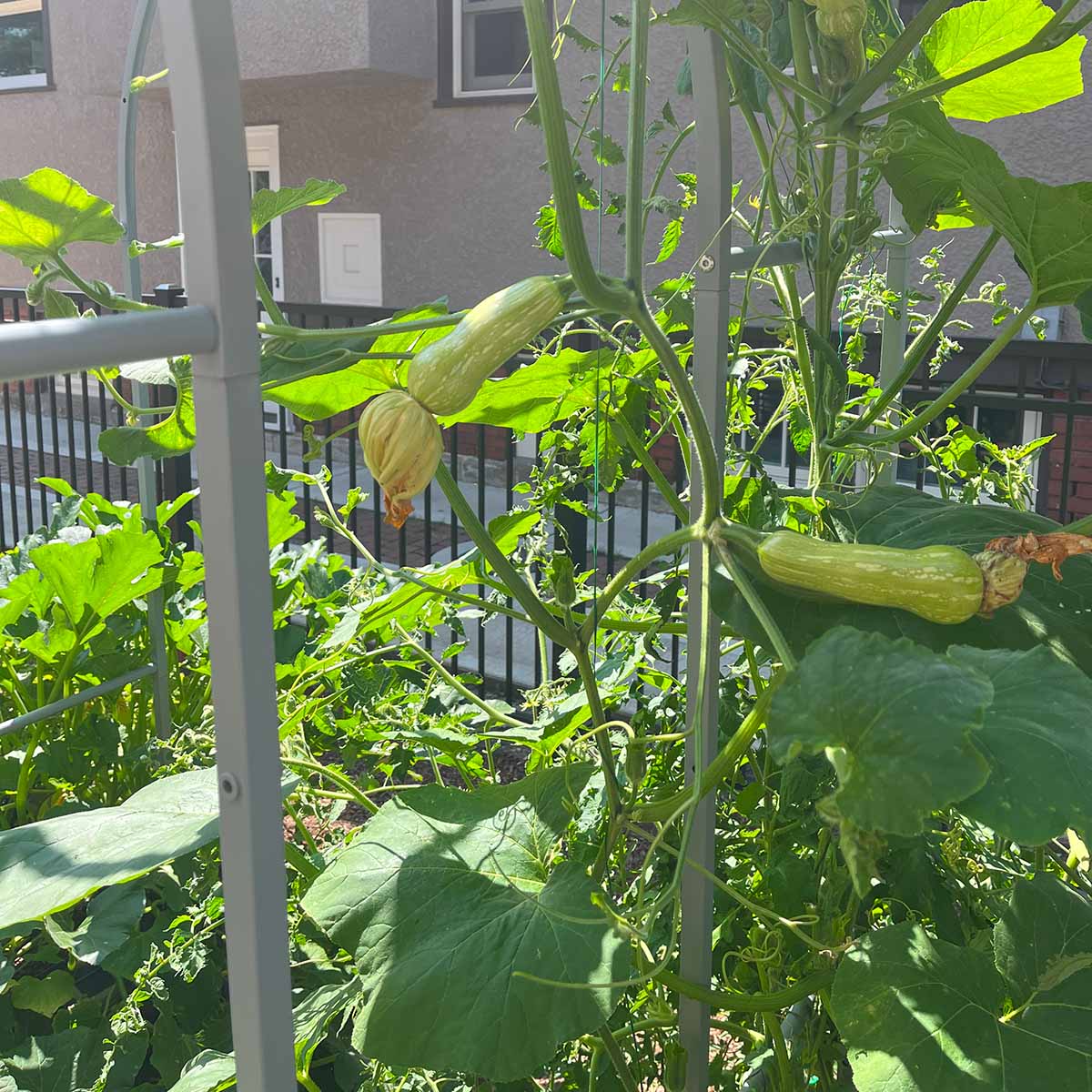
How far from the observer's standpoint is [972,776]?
2.42 feet

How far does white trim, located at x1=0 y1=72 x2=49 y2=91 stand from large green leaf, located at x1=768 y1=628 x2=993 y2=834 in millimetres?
11865

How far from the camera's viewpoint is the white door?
9430 millimetres

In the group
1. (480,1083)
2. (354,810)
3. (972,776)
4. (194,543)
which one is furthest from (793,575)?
(194,543)

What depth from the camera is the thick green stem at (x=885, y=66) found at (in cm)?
116

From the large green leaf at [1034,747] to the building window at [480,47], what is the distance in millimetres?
8179

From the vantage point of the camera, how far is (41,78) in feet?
36.8

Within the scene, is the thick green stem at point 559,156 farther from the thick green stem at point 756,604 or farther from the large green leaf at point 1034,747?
the large green leaf at point 1034,747

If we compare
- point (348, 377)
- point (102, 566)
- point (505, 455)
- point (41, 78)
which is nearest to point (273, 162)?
point (41, 78)

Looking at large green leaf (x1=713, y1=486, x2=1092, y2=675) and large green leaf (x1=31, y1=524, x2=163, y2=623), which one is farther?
large green leaf (x1=31, y1=524, x2=163, y2=623)

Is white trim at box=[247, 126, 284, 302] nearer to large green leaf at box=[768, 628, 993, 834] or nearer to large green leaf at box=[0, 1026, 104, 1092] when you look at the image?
large green leaf at box=[0, 1026, 104, 1092]

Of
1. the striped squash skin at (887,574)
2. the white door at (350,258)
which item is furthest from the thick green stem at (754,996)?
the white door at (350,258)

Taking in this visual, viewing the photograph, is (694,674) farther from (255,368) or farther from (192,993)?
(192,993)

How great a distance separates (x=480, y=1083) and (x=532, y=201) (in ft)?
24.6

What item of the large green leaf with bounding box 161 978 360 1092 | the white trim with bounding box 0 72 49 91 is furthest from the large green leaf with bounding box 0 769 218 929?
the white trim with bounding box 0 72 49 91
